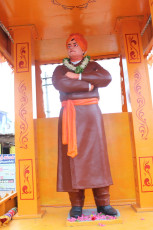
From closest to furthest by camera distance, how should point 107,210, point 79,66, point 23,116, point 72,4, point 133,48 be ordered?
point 107,210, point 79,66, point 72,4, point 23,116, point 133,48

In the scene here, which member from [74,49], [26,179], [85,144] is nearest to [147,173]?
[85,144]

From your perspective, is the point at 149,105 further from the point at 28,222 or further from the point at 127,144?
the point at 28,222

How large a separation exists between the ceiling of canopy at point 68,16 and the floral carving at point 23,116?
0.82 metres

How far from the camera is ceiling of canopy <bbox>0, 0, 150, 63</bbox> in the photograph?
265 cm

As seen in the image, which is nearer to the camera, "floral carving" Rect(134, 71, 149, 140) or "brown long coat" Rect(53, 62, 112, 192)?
"brown long coat" Rect(53, 62, 112, 192)

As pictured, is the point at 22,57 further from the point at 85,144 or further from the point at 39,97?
the point at 39,97

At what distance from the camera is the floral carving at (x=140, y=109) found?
2.71 metres

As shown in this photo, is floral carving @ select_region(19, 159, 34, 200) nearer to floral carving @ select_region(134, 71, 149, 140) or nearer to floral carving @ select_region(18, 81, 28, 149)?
floral carving @ select_region(18, 81, 28, 149)

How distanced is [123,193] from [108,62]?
7.71 feet

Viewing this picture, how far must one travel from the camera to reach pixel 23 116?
2.78 meters

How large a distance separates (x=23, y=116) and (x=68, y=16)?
1362mm

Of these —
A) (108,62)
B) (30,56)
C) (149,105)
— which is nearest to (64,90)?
(30,56)

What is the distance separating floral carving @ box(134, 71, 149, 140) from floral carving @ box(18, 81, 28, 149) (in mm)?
1353

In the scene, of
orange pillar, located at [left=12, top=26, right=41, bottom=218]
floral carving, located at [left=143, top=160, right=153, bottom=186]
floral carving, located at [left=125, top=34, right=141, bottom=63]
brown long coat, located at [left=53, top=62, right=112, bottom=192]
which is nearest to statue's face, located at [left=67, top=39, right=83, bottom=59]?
brown long coat, located at [left=53, top=62, right=112, bottom=192]
